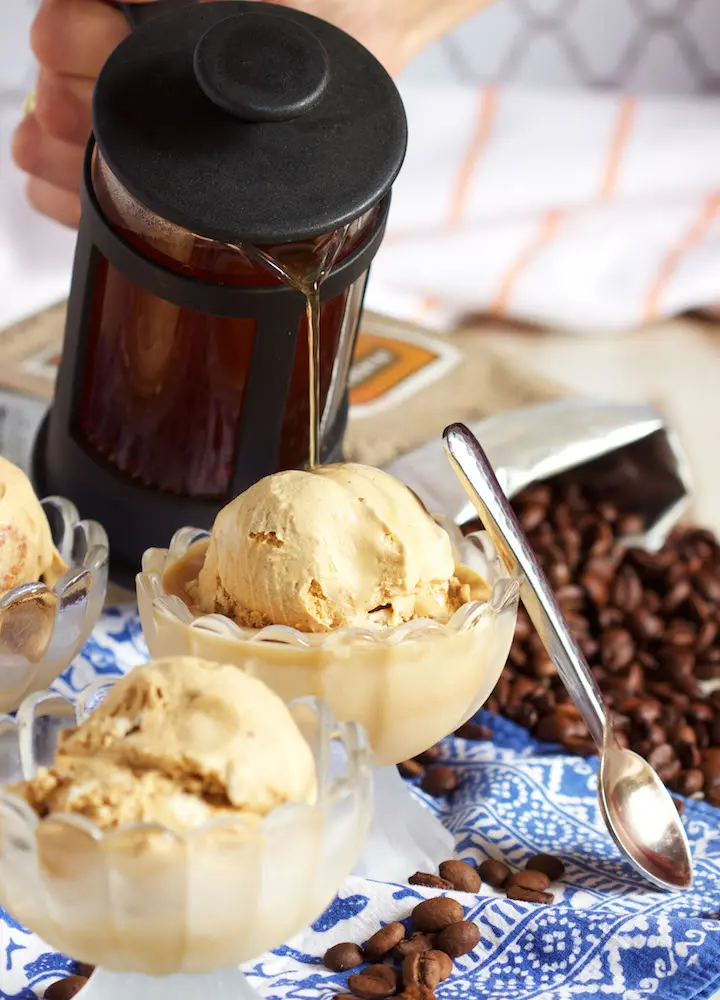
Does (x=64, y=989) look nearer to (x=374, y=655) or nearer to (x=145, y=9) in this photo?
(x=374, y=655)

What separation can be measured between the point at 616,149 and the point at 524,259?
1.15 ft

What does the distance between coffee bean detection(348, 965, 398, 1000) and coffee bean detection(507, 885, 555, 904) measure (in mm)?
200

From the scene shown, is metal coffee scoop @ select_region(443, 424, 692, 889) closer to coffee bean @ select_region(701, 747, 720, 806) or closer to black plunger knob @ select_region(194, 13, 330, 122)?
coffee bean @ select_region(701, 747, 720, 806)

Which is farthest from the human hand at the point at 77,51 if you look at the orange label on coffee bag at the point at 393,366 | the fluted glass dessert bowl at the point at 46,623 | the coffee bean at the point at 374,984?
the coffee bean at the point at 374,984

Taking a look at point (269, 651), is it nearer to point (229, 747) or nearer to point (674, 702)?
point (229, 747)

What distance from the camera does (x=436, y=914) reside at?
1261 millimetres

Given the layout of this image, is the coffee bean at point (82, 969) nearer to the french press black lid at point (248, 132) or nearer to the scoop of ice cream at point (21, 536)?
the scoop of ice cream at point (21, 536)

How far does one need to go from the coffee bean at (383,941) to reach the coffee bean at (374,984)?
0.04 m

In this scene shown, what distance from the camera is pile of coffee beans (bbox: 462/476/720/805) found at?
1690 mm

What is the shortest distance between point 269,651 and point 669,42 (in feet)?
8.66

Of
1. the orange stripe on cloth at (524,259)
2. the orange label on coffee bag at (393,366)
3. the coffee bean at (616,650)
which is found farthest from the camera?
the orange stripe on cloth at (524,259)

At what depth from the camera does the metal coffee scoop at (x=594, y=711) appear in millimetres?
1330

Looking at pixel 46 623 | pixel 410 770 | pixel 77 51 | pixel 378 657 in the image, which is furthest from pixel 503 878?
pixel 77 51

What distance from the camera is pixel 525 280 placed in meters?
2.90
